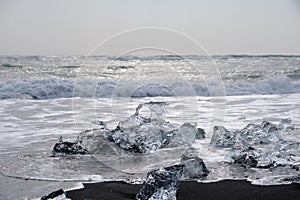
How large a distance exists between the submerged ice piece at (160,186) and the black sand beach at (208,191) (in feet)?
0.63

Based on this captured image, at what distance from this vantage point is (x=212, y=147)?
5.57 m

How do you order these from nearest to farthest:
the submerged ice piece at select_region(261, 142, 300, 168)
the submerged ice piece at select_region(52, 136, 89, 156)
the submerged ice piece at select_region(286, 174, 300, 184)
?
the submerged ice piece at select_region(286, 174, 300, 184), the submerged ice piece at select_region(261, 142, 300, 168), the submerged ice piece at select_region(52, 136, 89, 156)

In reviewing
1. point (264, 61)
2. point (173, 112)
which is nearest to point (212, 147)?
point (173, 112)

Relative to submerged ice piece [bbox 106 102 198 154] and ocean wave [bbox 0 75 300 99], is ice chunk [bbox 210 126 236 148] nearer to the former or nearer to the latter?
submerged ice piece [bbox 106 102 198 154]

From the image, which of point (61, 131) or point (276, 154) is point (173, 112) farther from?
point (276, 154)

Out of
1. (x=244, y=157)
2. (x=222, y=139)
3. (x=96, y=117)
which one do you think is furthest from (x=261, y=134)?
(x=96, y=117)

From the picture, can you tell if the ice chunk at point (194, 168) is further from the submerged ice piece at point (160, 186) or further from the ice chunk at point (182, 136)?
the ice chunk at point (182, 136)

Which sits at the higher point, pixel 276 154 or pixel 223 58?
pixel 223 58

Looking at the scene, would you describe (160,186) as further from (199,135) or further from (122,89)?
(122,89)

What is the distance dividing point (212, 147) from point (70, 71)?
1781cm

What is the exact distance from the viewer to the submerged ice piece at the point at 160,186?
3.29m

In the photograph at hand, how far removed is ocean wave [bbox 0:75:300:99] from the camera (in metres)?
14.7

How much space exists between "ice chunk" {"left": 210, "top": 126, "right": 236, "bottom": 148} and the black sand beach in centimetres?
173

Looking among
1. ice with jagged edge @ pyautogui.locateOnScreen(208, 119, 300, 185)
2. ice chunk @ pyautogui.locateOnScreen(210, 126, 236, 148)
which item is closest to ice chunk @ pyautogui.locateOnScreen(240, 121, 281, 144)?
ice with jagged edge @ pyautogui.locateOnScreen(208, 119, 300, 185)
